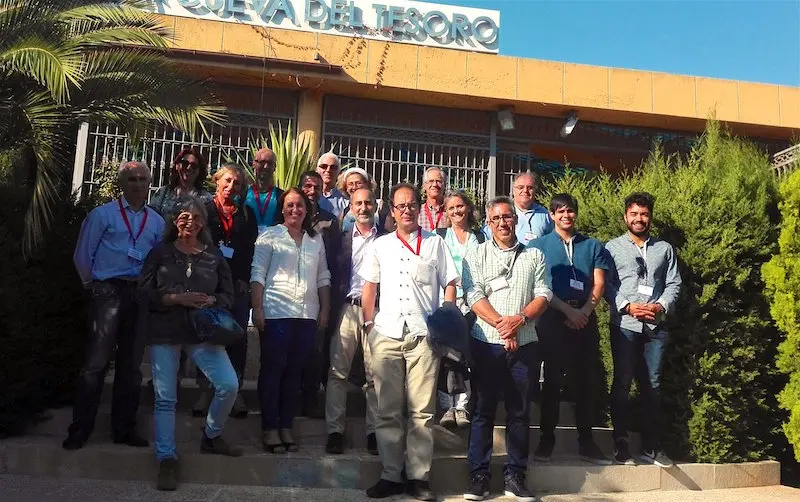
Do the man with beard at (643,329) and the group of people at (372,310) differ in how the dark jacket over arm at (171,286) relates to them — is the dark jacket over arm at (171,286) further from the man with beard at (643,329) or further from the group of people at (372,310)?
the man with beard at (643,329)

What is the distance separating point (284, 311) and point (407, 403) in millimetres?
1010

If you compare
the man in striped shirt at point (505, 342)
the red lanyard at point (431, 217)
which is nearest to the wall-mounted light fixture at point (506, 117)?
the red lanyard at point (431, 217)

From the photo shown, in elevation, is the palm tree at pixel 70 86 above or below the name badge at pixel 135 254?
above

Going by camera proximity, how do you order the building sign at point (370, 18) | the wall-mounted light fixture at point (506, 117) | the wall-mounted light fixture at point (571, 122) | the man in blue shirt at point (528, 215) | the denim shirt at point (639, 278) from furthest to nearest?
the wall-mounted light fixture at point (571, 122), the wall-mounted light fixture at point (506, 117), the building sign at point (370, 18), the man in blue shirt at point (528, 215), the denim shirt at point (639, 278)

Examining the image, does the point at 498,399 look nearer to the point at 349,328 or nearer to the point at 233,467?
the point at 349,328

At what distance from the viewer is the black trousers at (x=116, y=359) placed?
433 centimetres

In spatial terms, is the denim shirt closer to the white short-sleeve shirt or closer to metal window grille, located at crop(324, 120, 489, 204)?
the white short-sleeve shirt

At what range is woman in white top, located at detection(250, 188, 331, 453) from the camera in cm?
437

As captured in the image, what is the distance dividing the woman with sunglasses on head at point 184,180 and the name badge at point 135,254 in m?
0.52

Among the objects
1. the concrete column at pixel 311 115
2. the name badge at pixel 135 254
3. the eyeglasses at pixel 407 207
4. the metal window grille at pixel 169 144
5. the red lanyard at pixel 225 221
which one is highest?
the concrete column at pixel 311 115

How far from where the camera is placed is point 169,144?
9.95 metres

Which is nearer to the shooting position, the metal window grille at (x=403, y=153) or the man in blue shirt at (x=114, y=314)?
the man in blue shirt at (x=114, y=314)

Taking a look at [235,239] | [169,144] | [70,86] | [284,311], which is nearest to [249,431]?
[284,311]

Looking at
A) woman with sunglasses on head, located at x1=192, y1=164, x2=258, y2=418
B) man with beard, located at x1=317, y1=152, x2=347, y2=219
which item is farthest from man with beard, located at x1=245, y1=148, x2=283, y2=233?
man with beard, located at x1=317, y1=152, x2=347, y2=219
